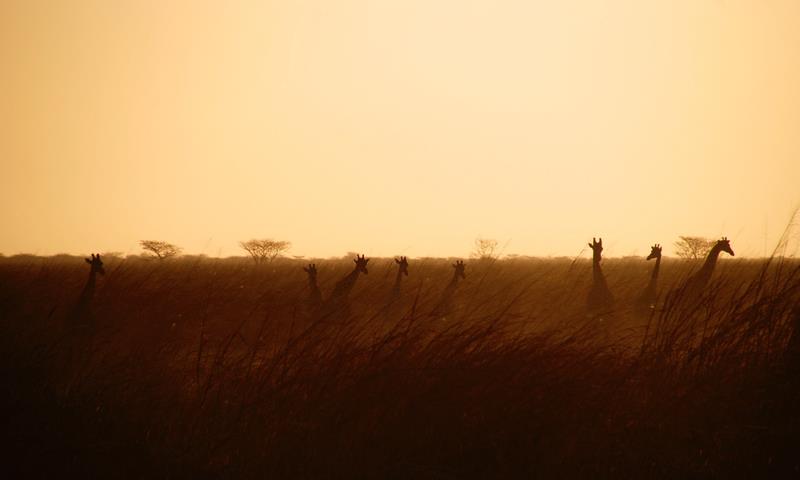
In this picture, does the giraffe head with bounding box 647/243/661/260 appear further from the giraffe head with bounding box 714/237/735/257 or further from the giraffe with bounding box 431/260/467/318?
the giraffe with bounding box 431/260/467/318

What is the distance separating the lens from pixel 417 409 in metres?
2.54

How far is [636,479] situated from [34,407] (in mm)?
3259

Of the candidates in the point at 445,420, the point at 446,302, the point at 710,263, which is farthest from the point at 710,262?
the point at 445,420

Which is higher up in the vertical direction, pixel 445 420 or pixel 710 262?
pixel 710 262

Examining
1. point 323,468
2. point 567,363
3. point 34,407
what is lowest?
point 323,468

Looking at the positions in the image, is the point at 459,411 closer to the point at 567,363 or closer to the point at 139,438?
the point at 567,363

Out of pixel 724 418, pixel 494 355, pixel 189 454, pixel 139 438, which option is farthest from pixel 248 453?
pixel 724 418

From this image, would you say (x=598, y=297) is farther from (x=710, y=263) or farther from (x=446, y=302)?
(x=446, y=302)

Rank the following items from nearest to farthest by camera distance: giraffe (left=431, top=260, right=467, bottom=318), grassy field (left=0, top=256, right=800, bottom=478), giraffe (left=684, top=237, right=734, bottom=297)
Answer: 1. grassy field (left=0, top=256, right=800, bottom=478)
2. giraffe (left=431, top=260, right=467, bottom=318)
3. giraffe (left=684, top=237, right=734, bottom=297)

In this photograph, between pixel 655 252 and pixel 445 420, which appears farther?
pixel 655 252

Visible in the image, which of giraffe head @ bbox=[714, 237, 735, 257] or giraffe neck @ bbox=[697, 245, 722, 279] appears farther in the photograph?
giraffe head @ bbox=[714, 237, 735, 257]

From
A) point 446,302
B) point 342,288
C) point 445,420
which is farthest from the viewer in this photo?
point 342,288

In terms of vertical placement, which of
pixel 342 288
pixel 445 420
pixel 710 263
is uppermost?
pixel 710 263

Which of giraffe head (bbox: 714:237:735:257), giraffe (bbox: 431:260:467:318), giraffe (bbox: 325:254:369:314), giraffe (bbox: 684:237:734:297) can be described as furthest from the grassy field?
giraffe head (bbox: 714:237:735:257)
